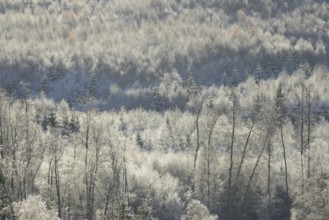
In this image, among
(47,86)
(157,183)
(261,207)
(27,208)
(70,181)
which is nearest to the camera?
(27,208)

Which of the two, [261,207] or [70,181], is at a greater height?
[70,181]

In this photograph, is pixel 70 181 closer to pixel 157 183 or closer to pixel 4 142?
pixel 4 142

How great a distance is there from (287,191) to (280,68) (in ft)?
417

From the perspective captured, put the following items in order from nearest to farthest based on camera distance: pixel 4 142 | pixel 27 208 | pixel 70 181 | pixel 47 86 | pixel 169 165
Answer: pixel 27 208
pixel 4 142
pixel 70 181
pixel 169 165
pixel 47 86

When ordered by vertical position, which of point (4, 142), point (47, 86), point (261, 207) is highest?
point (47, 86)

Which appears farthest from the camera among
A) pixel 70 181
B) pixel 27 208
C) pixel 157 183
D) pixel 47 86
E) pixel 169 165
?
pixel 47 86

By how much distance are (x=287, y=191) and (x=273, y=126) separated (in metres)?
11.6

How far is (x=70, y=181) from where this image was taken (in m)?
65.2

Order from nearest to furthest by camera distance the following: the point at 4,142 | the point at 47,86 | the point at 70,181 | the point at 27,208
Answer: the point at 27,208, the point at 4,142, the point at 70,181, the point at 47,86

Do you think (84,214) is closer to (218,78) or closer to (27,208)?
(27,208)

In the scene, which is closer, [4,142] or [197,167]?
[4,142]

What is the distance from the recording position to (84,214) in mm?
66812

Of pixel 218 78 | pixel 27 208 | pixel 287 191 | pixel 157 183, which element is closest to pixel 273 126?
pixel 287 191

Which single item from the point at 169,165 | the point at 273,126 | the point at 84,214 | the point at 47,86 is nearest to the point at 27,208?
the point at 84,214
